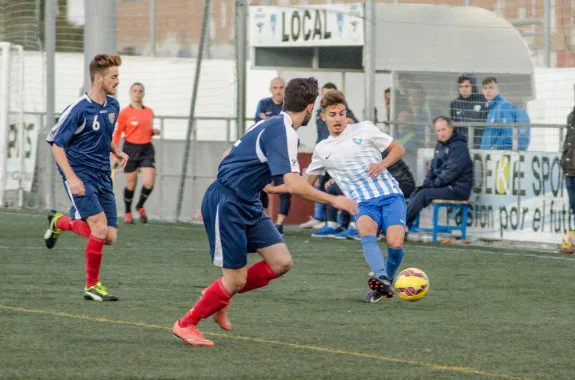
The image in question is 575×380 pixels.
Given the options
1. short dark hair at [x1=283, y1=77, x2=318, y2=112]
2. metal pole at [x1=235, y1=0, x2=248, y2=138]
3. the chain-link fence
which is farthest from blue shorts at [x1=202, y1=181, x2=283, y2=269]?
metal pole at [x1=235, y1=0, x2=248, y2=138]

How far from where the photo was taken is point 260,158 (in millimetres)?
8156

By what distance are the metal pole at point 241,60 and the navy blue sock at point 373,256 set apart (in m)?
8.10

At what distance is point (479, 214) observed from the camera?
678 inches

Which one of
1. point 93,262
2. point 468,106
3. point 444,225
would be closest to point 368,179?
point 93,262

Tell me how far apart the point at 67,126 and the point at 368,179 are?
8.13ft

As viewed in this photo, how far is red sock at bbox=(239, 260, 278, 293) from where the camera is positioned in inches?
340

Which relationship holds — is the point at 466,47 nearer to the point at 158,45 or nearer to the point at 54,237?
the point at 158,45

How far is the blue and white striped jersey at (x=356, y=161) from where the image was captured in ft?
37.3

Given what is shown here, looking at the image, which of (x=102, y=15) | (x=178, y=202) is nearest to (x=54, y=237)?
(x=178, y=202)

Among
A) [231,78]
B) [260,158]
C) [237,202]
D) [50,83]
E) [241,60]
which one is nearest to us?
[260,158]

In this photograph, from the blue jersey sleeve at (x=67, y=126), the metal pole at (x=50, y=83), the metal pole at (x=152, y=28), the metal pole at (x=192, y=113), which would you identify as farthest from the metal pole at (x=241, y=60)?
the blue jersey sleeve at (x=67, y=126)

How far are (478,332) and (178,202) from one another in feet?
37.8

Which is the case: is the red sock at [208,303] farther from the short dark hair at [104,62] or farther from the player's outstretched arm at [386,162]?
the player's outstretched arm at [386,162]

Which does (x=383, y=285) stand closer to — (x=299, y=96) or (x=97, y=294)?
(x=97, y=294)
